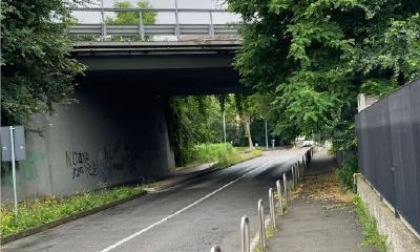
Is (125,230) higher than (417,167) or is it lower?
lower

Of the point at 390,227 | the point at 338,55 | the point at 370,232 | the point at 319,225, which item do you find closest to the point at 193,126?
the point at 338,55

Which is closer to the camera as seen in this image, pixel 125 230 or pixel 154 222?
pixel 125 230

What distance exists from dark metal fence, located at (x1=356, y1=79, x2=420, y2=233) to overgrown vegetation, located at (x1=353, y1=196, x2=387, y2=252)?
23.3 inches

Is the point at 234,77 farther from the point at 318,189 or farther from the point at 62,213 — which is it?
the point at 62,213

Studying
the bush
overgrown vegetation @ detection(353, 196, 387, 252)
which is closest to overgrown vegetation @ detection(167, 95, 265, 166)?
the bush

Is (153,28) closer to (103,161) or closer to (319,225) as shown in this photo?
(103,161)

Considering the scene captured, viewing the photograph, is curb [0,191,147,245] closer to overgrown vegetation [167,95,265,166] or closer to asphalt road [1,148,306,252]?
asphalt road [1,148,306,252]

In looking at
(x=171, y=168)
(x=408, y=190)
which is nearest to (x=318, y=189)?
(x=408, y=190)

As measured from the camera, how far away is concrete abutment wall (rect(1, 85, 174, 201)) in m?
21.6

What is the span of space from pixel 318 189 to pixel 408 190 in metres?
12.6

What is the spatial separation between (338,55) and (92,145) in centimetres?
1345

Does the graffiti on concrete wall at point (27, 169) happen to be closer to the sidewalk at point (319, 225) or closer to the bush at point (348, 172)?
the sidewalk at point (319, 225)

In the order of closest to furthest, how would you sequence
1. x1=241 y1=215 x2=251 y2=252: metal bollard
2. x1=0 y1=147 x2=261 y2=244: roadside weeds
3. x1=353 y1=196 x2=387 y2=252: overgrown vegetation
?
x1=241 y1=215 x2=251 y2=252: metal bollard → x1=353 y1=196 x2=387 y2=252: overgrown vegetation → x1=0 y1=147 x2=261 y2=244: roadside weeds

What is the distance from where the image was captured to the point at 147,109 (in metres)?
37.1
